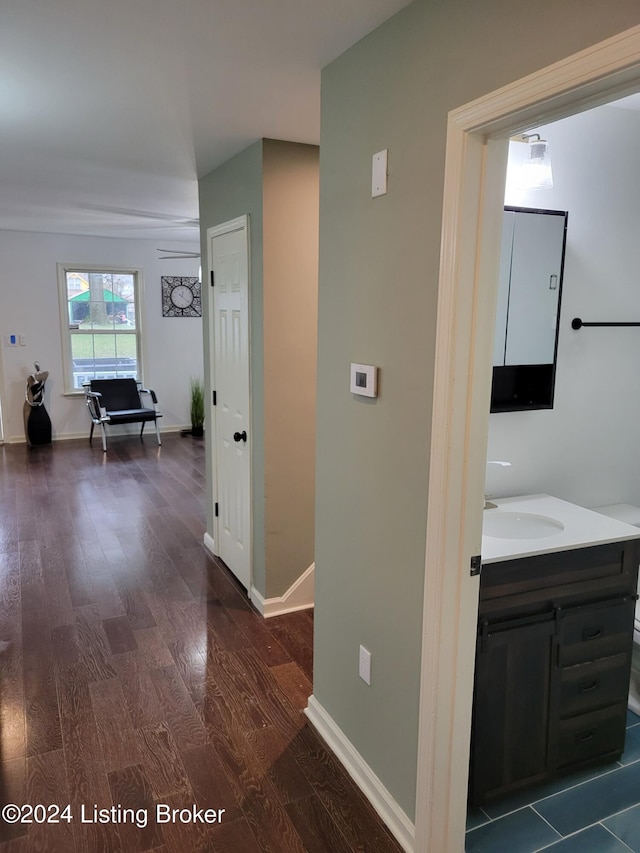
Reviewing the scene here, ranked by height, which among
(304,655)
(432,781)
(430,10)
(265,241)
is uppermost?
(430,10)

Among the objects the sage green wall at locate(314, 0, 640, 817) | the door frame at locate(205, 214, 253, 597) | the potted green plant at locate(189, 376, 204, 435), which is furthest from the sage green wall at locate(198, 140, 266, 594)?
the potted green plant at locate(189, 376, 204, 435)

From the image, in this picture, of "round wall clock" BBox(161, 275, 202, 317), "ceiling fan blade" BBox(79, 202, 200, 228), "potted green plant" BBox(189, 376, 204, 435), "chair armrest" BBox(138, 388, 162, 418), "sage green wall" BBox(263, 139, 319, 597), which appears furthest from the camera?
"potted green plant" BBox(189, 376, 204, 435)

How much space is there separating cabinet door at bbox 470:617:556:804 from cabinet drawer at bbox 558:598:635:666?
6 cm

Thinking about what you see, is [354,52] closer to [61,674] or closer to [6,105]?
[6,105]

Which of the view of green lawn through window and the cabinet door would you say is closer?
the cabinet door

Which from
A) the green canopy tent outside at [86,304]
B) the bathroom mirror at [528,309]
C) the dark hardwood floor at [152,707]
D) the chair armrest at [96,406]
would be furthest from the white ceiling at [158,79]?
the green canopy tent outside at [86,304]

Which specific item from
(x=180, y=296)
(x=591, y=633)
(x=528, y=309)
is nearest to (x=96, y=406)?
(x=180, y=296)

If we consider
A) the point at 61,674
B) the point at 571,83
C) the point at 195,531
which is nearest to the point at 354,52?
the point at 571,83

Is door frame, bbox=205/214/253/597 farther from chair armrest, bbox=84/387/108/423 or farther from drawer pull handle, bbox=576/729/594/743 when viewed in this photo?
chair armrest, bbox=84/387/108/423

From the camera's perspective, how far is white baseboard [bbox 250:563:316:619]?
320 centimetres

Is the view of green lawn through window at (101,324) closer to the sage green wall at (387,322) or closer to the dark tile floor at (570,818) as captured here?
the sage green wall at (387,322)

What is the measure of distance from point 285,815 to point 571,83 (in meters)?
2.11

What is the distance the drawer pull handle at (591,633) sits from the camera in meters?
1.97

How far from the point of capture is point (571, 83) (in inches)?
43.8
